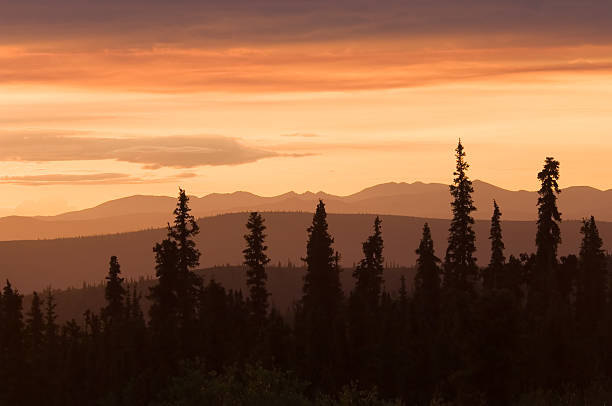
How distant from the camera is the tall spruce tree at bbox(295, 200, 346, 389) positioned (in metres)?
82.0

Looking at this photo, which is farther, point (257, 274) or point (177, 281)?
point (257, 274)

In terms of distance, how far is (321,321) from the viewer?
85.0 m

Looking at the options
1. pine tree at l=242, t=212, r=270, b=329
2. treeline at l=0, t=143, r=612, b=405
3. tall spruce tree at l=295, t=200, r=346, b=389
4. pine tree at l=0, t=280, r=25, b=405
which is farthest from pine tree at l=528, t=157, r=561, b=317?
pine tree at l=0, t=280, r=25, b=405

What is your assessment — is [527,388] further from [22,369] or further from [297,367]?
[22,369]

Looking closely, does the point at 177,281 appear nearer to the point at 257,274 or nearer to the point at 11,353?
the point at 257,274

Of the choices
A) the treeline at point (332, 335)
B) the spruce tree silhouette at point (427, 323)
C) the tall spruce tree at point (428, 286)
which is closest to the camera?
the treeline at point (332, 335)

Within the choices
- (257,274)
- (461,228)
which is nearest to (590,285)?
(461,228)

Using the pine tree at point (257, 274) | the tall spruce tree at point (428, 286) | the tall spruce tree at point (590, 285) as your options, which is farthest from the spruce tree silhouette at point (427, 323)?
the pine tree at point (257, 274)

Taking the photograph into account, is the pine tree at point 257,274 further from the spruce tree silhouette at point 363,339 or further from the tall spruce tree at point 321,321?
the spruce tree silhouette at point 363,339

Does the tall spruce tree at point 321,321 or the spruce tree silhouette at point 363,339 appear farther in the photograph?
the tall spruce tree at point 321,321

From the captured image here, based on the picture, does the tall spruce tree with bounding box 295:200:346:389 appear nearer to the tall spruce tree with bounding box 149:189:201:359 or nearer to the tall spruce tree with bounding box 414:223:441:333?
the tall spruce tree with bounding box 414:223:441:333

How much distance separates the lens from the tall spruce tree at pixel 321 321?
269 ft

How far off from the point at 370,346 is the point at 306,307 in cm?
1282

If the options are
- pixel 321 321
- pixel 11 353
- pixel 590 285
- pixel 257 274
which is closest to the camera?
pixel 321 321
